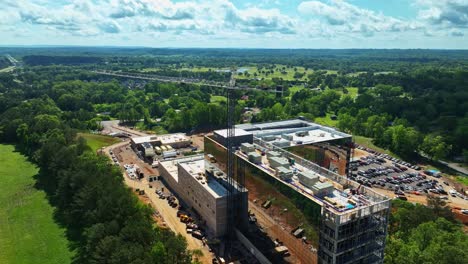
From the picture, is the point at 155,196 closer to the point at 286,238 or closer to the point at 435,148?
the point at 286,238

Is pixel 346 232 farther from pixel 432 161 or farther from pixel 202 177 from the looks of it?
pixel 432 161

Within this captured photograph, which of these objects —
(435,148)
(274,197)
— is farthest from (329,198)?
(435,148)

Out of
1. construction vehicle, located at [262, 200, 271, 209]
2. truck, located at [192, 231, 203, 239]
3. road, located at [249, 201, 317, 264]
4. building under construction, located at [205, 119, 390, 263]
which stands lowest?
truck, located at [192, 231, 203, 239]

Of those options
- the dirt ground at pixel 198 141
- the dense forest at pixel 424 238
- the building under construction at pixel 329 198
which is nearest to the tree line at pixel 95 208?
the building under construction at pixel 329 198

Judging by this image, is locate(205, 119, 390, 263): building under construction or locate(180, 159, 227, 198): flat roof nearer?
locate(205, 119, 390, 263): building under construction

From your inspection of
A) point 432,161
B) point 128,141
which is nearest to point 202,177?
point 128,141

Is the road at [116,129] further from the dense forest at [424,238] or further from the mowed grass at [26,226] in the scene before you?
the dense forest at [424,238]

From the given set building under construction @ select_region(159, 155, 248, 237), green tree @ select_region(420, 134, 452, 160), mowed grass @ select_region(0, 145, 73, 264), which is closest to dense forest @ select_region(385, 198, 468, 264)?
building under construction @ select_region(159, 155, 248, 237)

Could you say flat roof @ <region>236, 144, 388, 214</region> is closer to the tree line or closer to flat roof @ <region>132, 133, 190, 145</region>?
the tree line
